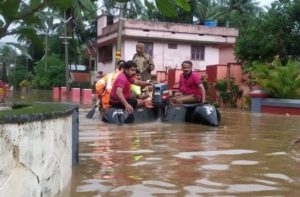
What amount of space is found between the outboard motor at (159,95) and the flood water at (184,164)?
161 centimetres

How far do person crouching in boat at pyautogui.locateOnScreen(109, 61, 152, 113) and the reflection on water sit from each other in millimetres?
982

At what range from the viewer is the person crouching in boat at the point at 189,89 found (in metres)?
10.5

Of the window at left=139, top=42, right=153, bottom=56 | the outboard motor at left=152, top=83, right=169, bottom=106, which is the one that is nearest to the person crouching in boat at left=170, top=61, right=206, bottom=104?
the outboard motor at left=152, top=83, right=169, bottom=106

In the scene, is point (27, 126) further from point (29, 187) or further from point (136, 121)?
point (136, 121)

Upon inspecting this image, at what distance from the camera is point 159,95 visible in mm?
10039

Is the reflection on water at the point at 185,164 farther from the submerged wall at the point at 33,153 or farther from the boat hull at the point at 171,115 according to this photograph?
the boat hull at the point at 171,115

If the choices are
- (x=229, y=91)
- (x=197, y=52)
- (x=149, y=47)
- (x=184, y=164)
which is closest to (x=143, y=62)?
(x=184, y=164)

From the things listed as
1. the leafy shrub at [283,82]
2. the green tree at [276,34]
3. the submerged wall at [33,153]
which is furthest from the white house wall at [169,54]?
the submerged wall at [33,153]

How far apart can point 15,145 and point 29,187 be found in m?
0.31

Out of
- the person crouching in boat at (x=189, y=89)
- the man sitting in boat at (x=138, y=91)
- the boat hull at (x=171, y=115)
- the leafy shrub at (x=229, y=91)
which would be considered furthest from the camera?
the leafy shrub at (x=229, y=91)

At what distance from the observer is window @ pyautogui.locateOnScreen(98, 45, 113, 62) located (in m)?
41.8

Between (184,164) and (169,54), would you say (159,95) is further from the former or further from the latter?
(169,54)

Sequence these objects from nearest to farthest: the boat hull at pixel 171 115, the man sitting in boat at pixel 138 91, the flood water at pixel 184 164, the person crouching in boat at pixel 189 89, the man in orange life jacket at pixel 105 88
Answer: the flood water at pixel 184 164 → the boat hull at pixel 171 115 → the man in orange life jacket at pixel 105 88 → the person crouching in boat at pixel 189 89 → the man sitting in boat at pixel 138 91

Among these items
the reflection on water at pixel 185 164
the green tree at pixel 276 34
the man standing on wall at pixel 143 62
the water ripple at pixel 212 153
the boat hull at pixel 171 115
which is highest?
the green tree at pixel 276 34
